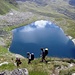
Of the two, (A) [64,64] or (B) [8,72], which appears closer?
(B) [8,72]

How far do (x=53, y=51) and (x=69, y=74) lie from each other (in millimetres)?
117628

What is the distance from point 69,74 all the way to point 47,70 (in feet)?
20.7

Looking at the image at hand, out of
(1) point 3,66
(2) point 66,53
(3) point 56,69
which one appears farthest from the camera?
(2) point 66,53

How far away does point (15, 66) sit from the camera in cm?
4884

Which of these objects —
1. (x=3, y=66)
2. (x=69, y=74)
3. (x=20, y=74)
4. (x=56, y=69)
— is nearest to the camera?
(x=69, y=74)

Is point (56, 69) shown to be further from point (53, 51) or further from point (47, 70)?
point (53, 51)

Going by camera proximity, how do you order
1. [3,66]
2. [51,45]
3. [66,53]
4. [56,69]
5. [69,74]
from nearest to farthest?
[69,74] → [56,69] → [3,66] → [66,53] → [51,45]

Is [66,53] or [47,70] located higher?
[47,70]

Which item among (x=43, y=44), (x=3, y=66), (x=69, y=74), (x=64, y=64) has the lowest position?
(x=43, y=44)

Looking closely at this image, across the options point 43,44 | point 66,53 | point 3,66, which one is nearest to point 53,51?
point 66,53

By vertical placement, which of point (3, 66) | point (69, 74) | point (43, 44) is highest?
point (69, 74)

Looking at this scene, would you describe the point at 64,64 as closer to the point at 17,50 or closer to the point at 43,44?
the point at 17,50

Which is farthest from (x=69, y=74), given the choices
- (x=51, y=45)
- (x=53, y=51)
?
(x=51, y=45)

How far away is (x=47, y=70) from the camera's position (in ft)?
151
